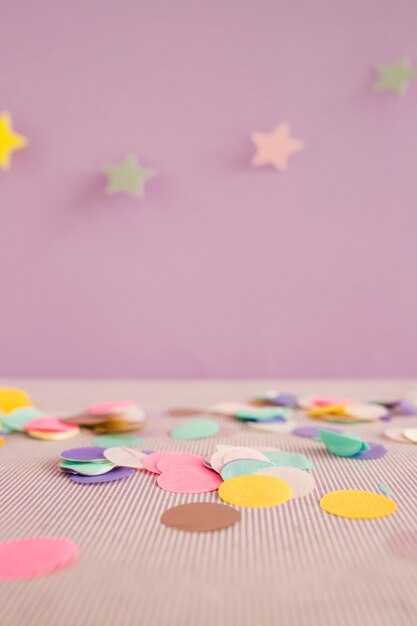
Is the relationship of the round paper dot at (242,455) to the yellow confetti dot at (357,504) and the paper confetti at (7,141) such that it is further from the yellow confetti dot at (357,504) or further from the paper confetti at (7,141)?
the paper confetti at (7,141)

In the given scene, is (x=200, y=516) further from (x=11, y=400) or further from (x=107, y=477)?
(x=11, y=400)

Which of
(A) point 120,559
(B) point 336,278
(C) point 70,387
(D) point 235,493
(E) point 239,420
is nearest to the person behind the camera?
(A) point 120,559

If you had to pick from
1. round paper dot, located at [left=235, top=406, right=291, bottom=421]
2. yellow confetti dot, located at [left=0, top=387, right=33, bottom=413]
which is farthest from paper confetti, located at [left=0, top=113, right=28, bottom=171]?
round paper dot, located at [left=235, top=406, right=291, bottom=421]

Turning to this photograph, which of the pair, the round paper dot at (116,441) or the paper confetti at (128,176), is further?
the paper confetti at (128,176)

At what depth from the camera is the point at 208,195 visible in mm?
1684

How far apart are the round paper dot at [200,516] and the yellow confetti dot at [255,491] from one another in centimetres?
3

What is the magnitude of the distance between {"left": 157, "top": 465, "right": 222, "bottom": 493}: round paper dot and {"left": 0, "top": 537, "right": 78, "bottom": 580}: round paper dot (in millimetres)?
174

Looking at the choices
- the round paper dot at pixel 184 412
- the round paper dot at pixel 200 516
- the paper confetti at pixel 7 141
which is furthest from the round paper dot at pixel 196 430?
the paper confetti at pixel 7 141

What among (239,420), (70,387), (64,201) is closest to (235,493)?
(239,420)

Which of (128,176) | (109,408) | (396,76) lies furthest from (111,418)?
(396,76)

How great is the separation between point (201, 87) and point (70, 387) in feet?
3.05

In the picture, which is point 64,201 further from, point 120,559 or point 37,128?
point 120,559

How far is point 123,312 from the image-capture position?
1708mm

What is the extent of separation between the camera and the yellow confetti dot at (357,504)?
1.94ft
